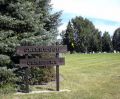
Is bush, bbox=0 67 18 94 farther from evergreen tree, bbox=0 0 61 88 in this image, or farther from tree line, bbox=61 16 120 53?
tree line, bbox=61 16 120 53

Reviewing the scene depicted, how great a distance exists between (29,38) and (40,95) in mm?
2943

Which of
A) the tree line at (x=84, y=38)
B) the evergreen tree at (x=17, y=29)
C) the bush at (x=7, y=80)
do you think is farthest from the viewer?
the tree line at (x=84, y=38)

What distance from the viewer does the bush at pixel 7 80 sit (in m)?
14.8

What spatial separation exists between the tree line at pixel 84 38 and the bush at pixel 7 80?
89.3 metres

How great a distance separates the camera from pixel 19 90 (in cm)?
1548

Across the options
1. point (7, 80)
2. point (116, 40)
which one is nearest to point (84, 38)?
point (116, 40)

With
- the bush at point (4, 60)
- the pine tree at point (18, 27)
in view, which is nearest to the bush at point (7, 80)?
the bush at point (4, 60)

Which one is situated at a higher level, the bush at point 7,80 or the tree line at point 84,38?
the tree line at point 84,38

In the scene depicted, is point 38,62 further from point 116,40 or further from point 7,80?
point 116,40

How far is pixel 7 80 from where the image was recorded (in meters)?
15.6

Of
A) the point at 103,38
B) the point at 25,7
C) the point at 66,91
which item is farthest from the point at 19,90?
the point at 103,38

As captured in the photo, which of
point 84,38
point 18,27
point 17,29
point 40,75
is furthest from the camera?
point 84,38

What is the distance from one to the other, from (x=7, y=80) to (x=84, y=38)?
92.3 m

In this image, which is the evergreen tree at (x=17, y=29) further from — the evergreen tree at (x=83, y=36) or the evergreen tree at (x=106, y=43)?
the evergreen tree at (x=106, y=43)
